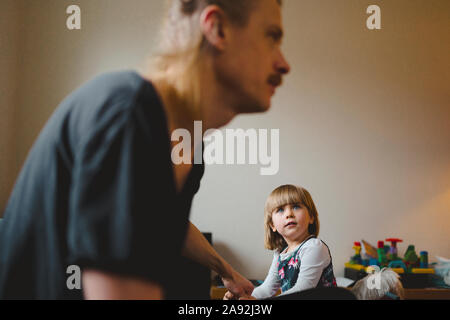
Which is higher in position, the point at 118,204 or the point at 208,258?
the point at 118,204

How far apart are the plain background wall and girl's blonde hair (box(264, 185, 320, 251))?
0.81 meters

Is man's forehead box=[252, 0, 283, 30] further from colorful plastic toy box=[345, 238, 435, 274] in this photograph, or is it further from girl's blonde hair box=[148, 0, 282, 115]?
colorful plastic toy box=[345, 238, 435, 274]

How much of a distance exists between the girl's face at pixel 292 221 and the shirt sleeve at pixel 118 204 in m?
1.19

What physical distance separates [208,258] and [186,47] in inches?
16.8

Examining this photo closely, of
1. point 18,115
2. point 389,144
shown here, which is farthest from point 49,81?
point 389,144

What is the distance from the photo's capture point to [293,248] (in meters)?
1.42

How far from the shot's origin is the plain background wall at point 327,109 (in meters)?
2.39

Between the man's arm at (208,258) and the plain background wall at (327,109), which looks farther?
the plain background wall at (327,109)

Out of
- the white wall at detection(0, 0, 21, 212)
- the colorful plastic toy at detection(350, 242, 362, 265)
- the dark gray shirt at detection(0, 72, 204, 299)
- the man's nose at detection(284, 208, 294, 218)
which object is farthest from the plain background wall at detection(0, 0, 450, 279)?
the dark gray shirt at detection(0, 72, 204, 299)

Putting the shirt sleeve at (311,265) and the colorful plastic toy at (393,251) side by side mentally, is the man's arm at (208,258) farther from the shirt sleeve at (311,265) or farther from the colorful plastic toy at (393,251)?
the colorful plastic toy at (393,251)

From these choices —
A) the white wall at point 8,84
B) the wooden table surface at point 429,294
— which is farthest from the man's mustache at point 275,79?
the white wall at point 8,84

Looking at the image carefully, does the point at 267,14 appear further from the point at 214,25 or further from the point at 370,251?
the point at 370,251
